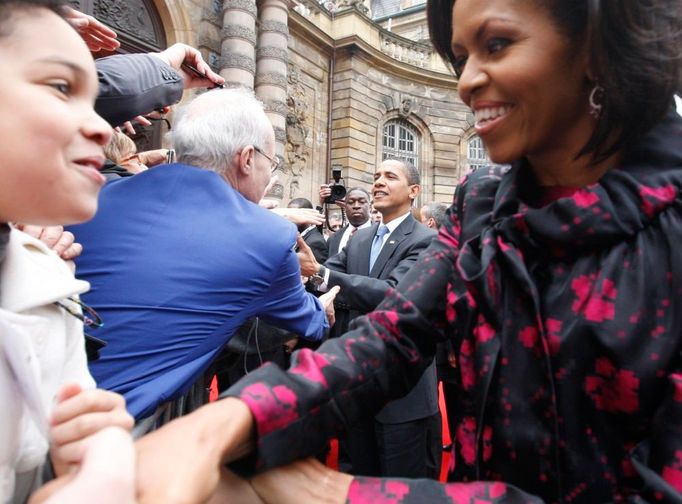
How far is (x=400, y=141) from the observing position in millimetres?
15984

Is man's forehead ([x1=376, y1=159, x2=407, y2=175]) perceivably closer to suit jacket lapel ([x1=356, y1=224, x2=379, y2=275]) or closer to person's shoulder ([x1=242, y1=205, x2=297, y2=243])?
suit jacket lapel ([x1=356, y1=224, x2=379, y2=275])

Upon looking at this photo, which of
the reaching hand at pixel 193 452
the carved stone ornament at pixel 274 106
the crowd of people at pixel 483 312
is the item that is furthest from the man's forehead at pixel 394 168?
the carved stone ornament at pixel 274 106

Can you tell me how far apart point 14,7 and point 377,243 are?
250cm

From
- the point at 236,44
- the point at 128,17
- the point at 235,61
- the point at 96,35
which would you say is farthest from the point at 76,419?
the point at 236,44

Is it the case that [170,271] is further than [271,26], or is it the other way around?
[271,26]

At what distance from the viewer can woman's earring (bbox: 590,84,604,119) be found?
33.4 inches

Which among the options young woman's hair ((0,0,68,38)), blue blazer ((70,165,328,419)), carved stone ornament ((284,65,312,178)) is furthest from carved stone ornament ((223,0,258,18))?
young woman's hair ((0,0,68,38))

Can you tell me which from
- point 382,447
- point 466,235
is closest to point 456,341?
point 466,235

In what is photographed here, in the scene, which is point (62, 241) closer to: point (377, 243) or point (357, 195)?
point (377, 243)

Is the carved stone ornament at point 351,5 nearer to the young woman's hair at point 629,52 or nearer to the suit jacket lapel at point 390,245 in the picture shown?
the suit jacket lapel at point 390,245

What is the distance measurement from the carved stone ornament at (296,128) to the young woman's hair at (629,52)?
37.8 ft

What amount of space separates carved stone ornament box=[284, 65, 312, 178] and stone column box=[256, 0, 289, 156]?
2094 millimetres

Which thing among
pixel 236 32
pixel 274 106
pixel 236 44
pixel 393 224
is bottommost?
pixel 393 224

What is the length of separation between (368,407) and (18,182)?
2.21 ft
